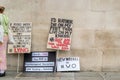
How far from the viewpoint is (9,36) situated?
33.7ft

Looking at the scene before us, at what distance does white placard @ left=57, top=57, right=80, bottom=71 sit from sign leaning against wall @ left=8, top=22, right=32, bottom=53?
3.24 ft

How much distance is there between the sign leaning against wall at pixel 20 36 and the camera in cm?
1111

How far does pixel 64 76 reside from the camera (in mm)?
10438

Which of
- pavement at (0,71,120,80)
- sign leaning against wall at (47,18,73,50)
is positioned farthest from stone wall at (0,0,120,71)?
pavement at (0,71,120,80)

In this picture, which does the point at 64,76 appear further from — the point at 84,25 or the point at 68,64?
the point at 84,25

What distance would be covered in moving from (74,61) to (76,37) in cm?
71

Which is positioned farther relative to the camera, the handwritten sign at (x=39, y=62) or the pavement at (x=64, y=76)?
the handwritten sign at (x=39, y=62)

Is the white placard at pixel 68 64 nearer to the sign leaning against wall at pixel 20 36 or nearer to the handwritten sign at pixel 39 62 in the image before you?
the handwritten sign at pixel 39 62

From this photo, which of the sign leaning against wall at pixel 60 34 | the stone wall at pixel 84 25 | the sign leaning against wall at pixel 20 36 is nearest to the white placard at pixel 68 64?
the stone wall at pixel 84 25

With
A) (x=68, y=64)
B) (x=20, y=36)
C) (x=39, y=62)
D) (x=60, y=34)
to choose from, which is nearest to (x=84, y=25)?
(x=60, y=34)

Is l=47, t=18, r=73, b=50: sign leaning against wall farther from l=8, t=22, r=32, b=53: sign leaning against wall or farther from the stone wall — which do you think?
l=8, t=22, r=32, b=53: sign leaning against wall

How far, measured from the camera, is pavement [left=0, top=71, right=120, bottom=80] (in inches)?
396

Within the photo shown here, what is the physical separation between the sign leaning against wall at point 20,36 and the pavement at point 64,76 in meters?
0.72

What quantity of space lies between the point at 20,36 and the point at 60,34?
1166 mm
